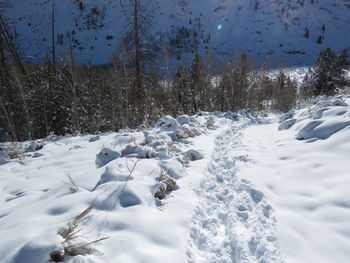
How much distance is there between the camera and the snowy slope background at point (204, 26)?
53.2 m

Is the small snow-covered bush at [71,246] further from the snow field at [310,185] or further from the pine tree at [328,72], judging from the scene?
the pine tree at [328,72]

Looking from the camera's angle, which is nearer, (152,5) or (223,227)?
(223,227)

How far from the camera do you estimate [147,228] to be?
2088mm

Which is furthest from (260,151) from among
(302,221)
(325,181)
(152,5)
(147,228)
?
(152,5)

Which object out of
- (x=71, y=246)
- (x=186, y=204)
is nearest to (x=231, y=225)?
(x=186, y=204)

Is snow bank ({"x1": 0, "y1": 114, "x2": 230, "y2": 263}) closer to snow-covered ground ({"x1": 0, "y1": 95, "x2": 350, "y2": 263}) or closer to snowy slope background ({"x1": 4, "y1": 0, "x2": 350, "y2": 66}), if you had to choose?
snow-covered ground ({"x1": 0, "y1": 95, "x2": 350, "y2": 263})

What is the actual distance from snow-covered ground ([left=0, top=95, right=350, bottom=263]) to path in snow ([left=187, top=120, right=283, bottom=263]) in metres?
0.01

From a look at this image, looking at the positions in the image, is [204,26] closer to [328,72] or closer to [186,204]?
[328,72]

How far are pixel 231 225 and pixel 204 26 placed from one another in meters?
64.3

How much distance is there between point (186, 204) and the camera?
2.61 meters

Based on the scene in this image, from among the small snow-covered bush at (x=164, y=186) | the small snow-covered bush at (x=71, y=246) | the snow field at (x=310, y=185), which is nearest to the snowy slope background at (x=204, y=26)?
the snow field at (x=310, y=185)

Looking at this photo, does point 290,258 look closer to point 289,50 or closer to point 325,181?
point 325,181

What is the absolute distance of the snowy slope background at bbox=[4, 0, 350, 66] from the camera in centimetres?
5319

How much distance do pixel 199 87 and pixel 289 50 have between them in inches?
1946
